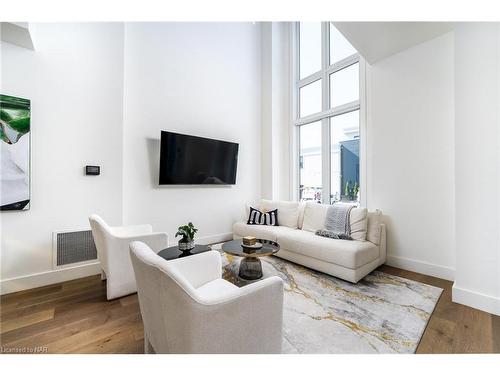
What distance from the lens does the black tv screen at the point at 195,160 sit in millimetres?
3490

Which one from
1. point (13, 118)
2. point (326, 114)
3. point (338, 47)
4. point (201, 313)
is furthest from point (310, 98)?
point (201, 313)

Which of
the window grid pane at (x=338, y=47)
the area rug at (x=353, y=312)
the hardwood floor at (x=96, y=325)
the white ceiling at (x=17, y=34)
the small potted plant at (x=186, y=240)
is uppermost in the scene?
the window grid pane at (x=338, y=47)

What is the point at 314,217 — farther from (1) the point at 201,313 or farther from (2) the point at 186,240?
(1) the point at 201,313

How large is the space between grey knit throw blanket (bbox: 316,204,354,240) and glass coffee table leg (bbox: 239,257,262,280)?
1.05 metres

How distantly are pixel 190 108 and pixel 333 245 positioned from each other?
10.5 ft

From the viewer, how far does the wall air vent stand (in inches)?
99.2

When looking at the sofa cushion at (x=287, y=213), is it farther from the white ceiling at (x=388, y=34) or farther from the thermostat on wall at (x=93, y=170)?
the thermostat on wall at (x=93, y=170)

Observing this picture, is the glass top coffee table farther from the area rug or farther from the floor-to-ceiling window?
the floor-to-ceiling window

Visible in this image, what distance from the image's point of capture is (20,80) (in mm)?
2338

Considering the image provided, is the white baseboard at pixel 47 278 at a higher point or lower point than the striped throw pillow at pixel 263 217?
lower

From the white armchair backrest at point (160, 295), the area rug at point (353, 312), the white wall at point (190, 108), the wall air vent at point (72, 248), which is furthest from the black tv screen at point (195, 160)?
the white armchair backrest at point (160, 295)

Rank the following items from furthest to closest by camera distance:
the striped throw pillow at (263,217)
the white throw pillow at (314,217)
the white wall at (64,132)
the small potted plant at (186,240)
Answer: the striped throw pillow at (263,217)
the white throw pillow at (314,217)
the white wall at (64,132)
the small potted plant at (186,240)

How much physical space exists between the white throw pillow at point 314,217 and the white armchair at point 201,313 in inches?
93.2
